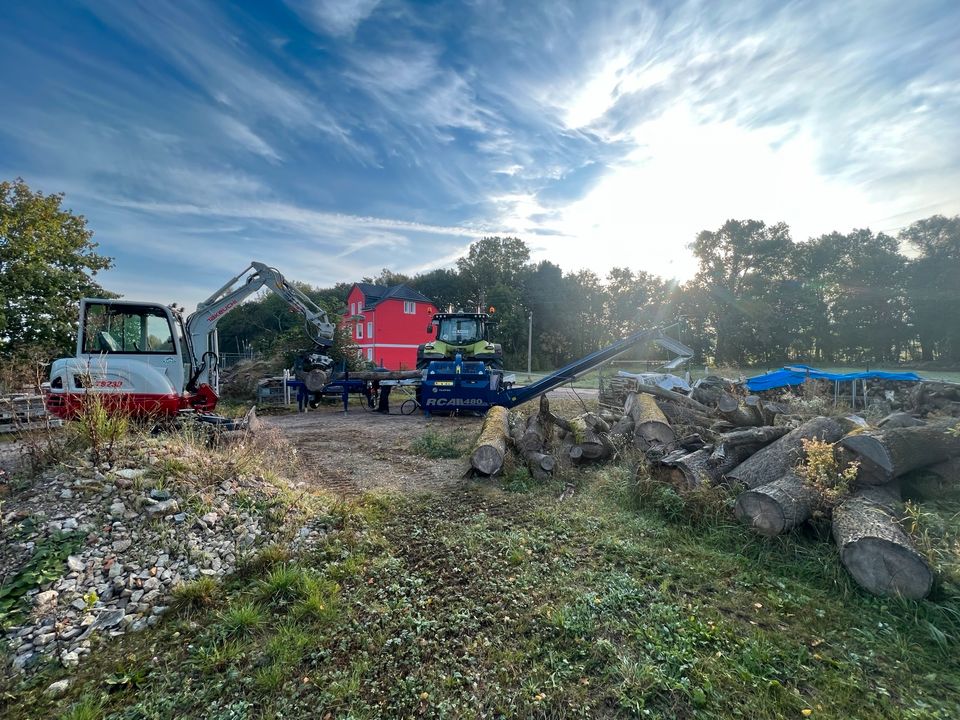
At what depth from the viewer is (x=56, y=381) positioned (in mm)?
6043

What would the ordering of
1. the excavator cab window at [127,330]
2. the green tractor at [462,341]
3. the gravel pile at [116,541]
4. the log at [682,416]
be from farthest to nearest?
the green tractor at [462,341], the log at [682,416], the excavator cab window at [127,330], the gravel pile at [116,541]

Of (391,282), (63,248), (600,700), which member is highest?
(391,282)

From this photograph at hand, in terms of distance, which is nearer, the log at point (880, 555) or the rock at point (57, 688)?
the rock at point (57, 688)

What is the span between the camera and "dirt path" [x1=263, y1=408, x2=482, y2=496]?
5910 mm

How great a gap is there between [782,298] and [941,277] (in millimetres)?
11875

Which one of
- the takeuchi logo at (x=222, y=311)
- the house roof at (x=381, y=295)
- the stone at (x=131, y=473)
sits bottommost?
the stone at (x=131, y=473)

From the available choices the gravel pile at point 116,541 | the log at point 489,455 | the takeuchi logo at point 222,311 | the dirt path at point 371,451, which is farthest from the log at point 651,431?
the takeuchi logo at point 222,311

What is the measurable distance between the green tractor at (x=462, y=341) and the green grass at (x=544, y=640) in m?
8.43

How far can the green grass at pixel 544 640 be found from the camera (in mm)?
2275

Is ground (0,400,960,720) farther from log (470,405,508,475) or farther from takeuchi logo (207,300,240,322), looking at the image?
takeuchi logo (207,300,240,322)

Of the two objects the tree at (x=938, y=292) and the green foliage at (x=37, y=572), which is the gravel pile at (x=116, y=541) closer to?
the green foliage at (x=37, y=572)

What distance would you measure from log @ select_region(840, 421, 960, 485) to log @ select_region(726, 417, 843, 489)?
0.44 m

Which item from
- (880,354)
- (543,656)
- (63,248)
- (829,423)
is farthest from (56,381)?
(880,354)

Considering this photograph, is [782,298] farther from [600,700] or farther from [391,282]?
[600,700]
